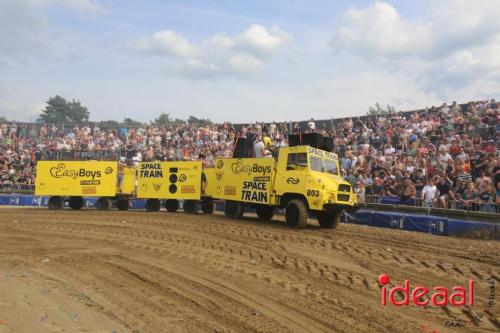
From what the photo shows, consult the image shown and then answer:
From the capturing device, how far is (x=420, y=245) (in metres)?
10.6

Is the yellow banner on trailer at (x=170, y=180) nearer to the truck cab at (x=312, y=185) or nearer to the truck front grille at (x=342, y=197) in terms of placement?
the truck cab at (x=312, y=185)

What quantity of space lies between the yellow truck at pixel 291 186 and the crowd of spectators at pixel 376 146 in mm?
4451

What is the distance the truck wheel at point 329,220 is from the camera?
14003mm

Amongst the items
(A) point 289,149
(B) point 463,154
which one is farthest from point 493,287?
(B) point 463,154

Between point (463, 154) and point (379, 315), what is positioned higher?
point (463, 154)

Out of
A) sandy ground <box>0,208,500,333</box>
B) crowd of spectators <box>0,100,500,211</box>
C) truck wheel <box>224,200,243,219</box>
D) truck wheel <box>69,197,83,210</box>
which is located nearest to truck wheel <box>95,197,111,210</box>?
truck wheel <box>69,197,83,210</box>

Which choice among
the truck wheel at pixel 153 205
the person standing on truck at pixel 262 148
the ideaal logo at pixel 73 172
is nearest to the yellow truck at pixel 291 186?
the person standing on truck at pixel 262 148

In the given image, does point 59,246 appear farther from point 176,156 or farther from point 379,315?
point 176,156

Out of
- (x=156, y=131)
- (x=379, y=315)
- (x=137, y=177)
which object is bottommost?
(x=379, y=315)

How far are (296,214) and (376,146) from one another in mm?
11147

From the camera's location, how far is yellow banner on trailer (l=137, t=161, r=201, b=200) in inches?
727

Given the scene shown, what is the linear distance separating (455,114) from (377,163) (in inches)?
202

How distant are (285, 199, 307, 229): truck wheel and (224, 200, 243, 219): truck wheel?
270cm
